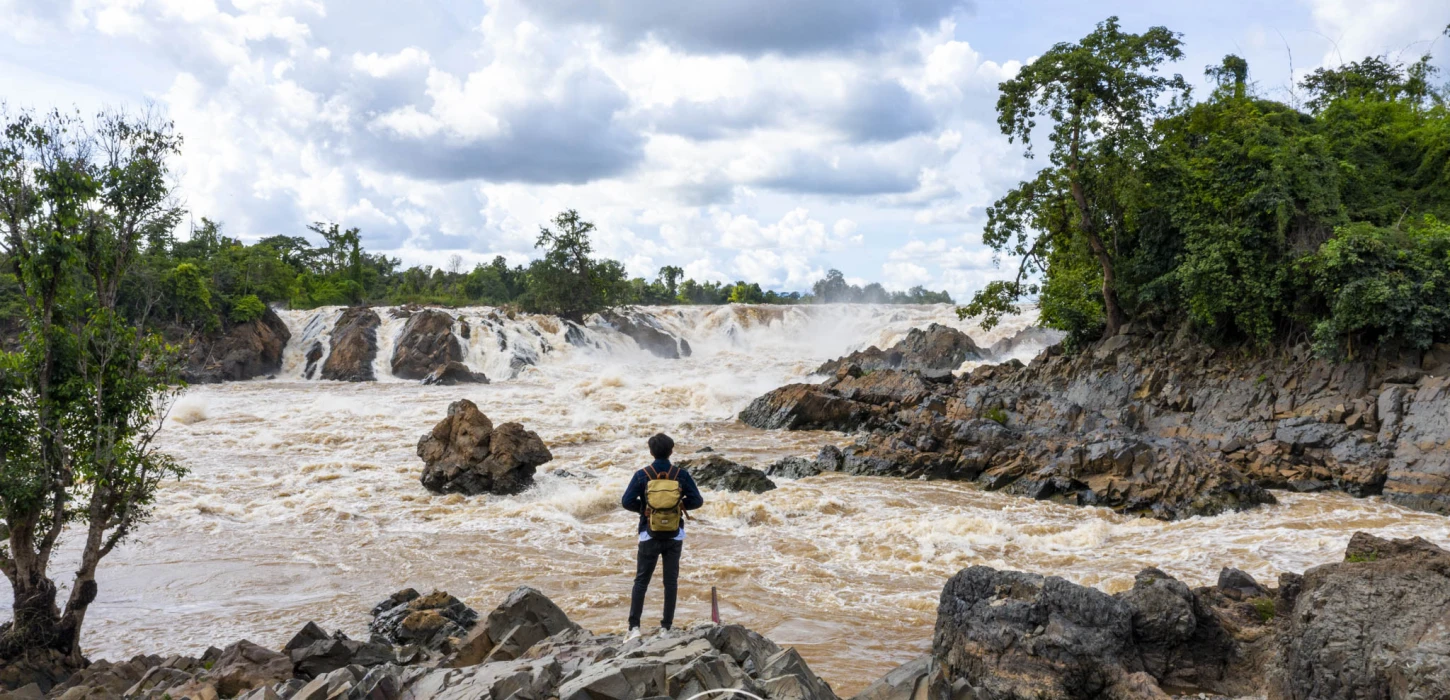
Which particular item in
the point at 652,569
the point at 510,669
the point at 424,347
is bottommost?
the point at 510,669

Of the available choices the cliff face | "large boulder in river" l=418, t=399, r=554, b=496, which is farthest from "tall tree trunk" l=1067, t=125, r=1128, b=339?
"large boulder in river" l=418, t=399, r=554, b=496

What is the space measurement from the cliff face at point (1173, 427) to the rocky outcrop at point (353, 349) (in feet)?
62.9

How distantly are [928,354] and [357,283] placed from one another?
4268 cm

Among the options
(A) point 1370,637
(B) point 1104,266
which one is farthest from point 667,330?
(A) point 1370,637

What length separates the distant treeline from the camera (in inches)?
1347

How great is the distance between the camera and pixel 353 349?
1374 inches

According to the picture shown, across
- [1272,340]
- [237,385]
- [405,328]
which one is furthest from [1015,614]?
[405,328]

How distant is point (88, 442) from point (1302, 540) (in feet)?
46.8

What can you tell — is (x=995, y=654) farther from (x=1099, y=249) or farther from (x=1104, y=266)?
(x=1104, y=266)

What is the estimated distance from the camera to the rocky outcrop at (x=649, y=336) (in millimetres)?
42781

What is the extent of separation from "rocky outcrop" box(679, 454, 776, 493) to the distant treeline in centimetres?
869

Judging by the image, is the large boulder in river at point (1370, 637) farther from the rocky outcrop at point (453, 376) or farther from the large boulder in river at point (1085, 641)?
the rocky outcrop at point (453, 376)

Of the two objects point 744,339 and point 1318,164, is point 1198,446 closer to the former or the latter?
point 1318,164

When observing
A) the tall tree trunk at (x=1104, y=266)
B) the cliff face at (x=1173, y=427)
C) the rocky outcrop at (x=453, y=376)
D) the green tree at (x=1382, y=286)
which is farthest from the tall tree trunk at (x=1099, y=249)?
the rocky outcrop at (x=453, y=376)
